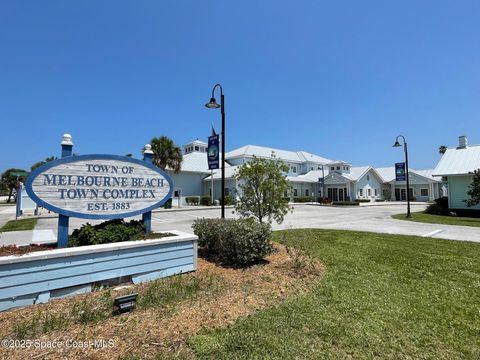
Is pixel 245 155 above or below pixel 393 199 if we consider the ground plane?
above

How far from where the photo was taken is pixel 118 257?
498 cm

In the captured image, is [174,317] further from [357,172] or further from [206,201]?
[357,172]

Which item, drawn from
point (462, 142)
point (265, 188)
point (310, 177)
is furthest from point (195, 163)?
point (265, 188)

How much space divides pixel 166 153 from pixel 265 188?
2516cm

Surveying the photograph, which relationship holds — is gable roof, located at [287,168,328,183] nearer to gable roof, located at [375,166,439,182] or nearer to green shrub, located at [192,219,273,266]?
gable roof, located at [375,166,439,182]

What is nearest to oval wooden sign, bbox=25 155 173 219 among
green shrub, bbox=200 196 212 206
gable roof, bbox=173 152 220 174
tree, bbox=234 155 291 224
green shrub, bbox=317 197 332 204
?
tree, bbox=234 155 291 224

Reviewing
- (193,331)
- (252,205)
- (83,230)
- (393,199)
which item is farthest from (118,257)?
(393,199)

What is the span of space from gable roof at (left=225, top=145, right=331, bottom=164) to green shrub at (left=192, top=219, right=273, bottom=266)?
37.6 meters

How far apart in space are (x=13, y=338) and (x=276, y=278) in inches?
160

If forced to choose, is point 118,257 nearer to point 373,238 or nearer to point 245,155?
point 373,238

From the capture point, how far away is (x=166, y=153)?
3183 cm

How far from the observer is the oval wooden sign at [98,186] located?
499 centimetres

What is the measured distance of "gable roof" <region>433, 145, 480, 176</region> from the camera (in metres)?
23.3

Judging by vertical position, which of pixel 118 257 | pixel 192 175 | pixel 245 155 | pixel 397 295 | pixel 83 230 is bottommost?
pixel 397 295
